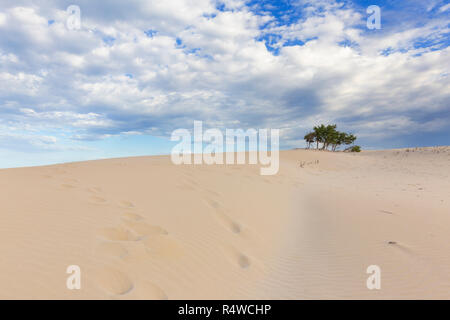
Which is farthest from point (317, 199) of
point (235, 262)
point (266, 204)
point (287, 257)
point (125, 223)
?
point (125, 223)

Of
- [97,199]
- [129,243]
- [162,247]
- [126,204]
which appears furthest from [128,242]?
[97,199]

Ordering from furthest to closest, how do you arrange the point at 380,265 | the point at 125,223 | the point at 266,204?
the point at 266,204, the point at 125,223, the point at 380,265

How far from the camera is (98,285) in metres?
2.40

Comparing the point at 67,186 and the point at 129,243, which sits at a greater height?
the point at 67,186

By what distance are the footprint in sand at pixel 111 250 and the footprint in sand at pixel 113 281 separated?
0.26 m

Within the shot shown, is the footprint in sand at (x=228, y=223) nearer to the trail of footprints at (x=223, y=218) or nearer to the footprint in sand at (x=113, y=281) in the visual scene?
the trail of footprints at (x=223, y=218)

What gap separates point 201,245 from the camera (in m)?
3.68

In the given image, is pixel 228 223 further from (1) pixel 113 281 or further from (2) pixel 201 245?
(1) pixel 113 281

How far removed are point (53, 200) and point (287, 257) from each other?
4.27 m

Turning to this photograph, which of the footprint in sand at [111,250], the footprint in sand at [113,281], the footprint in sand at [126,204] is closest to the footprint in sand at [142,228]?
the footprint in sand at [111,250]

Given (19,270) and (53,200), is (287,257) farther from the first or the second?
(53,200)

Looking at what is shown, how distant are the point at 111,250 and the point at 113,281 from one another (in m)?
0.55

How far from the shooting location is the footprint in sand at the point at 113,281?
2.40 m

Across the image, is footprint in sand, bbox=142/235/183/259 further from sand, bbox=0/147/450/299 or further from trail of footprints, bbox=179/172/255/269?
trail of footprints, bbox=179/172/255/269
